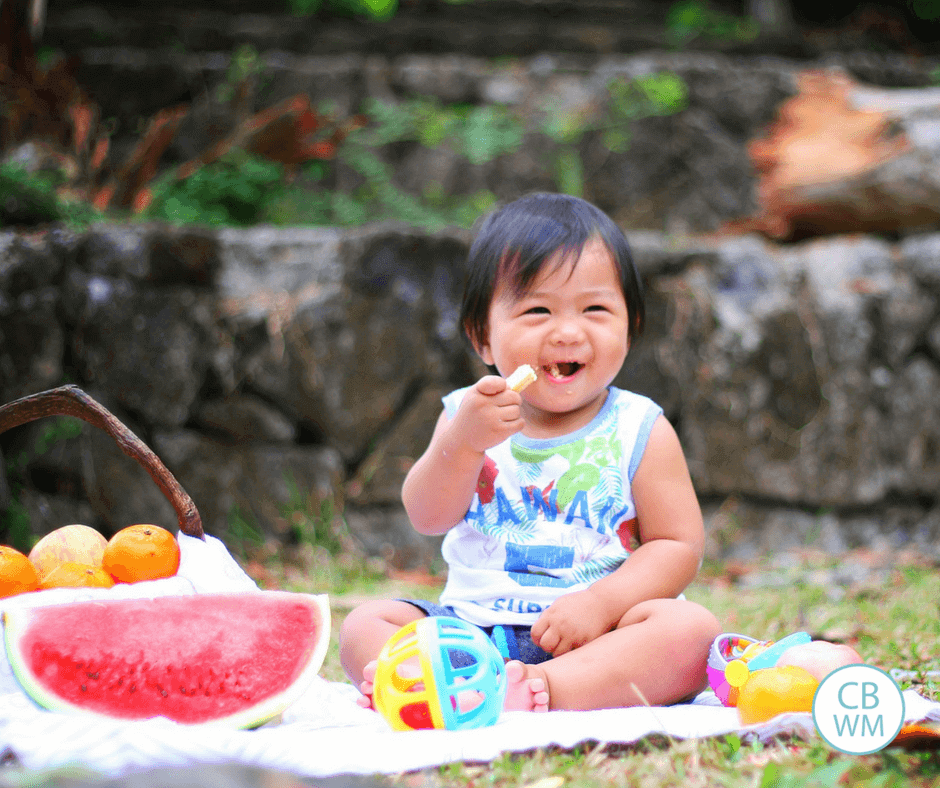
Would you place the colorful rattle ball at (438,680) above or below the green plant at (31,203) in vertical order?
below

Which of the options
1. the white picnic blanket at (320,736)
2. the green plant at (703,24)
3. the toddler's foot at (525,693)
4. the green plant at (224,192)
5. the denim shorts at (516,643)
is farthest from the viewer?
the green plant at (703,24)

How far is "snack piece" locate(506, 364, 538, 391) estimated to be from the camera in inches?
68.9

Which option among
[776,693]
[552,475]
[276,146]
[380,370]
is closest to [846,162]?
[380,370]

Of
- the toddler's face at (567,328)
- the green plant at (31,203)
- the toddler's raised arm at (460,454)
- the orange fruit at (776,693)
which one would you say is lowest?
the orange fruit at (776,693)

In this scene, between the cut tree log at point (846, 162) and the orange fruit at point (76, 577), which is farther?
the cut tree log at point (846, 162)

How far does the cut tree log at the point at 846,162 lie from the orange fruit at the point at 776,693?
377 centimetres

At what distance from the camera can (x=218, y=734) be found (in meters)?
1.24

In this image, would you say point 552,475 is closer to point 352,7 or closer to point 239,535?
point 239,535

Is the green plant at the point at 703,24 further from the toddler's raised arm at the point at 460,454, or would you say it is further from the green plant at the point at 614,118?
the toddler's raised arm at the point at 460,454

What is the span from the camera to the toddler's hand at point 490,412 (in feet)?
5.63

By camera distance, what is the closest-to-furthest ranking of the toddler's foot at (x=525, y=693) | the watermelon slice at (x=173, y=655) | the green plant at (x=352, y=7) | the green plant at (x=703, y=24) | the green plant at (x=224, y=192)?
the watermelon slice at (x=173, y=655), the toddler's foot at (x=525, y=693), the green plant at (x=224, y=192), the green plant at (x=703, y=24), the green plant at (x=352, y=7)

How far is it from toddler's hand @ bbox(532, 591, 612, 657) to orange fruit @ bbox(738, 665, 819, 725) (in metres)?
0.33

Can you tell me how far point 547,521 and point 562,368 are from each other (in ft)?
1.24
